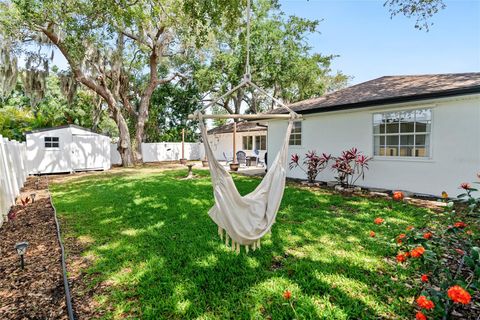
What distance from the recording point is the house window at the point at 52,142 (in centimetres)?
1062

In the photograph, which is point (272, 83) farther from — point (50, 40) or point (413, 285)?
point (413, 285)

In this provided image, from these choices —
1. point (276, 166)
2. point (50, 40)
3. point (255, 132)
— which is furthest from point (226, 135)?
point (276, 166)

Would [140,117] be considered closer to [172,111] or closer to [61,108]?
[172,111]

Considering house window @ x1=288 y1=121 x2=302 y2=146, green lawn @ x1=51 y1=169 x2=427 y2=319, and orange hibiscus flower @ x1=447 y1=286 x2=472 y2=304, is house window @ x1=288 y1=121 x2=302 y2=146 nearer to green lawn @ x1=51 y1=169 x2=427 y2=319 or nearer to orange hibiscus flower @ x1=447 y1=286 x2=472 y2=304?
green lawn @ x1=51 y1=169 x2=427 y2=319

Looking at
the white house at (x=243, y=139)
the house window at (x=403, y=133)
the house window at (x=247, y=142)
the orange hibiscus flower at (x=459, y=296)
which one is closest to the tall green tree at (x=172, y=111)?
the white house at (x=243, y=139)

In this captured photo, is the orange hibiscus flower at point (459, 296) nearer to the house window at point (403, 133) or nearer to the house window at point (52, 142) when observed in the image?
the house window at point (403, 133)

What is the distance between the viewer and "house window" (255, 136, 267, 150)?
651 inches

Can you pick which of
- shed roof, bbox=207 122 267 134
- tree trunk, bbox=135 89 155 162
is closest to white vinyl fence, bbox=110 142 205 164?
tree trunk, bbox=135 89 155 162

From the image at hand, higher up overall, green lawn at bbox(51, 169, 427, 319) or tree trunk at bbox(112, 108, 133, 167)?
tree trunk at bbox(112, 108, 133, 167)

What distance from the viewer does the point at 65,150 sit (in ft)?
36.3

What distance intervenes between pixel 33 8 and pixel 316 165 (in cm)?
973

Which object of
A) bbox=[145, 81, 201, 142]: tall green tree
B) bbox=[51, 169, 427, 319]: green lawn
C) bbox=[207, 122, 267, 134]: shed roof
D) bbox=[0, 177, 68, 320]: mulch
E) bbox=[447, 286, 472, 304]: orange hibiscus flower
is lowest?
bbox=[51, 169, 427, 319]: green lawn

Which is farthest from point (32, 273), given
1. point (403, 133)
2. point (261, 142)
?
point (261, 142)

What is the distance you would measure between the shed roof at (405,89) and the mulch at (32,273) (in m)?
6.84
